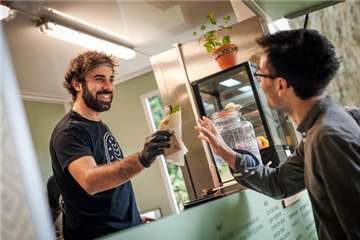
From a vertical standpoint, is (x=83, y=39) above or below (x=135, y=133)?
above

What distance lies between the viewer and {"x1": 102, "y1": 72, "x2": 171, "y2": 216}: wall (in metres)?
2.17

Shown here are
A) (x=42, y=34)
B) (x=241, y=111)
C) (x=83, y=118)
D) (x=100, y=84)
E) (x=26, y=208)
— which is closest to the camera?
(x=26, y=208)

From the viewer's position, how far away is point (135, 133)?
7.92 feet

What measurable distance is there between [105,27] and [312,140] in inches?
100

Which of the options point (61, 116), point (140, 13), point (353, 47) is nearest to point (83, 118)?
point (61, 116)

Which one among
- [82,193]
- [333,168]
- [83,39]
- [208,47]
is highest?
[83,39]

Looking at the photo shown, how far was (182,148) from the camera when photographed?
1.63m

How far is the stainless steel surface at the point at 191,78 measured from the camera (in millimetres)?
2846

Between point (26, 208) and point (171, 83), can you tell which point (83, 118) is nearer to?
point (26, 208)

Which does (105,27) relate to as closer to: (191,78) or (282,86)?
(191,78)

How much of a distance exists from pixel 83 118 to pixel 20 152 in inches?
33.8

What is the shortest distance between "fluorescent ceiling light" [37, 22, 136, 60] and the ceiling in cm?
7

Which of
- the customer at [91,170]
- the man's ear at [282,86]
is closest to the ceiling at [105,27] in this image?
the customer at [91,170]

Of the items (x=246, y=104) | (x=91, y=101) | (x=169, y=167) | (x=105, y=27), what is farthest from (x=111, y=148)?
(x=105, y=27)
